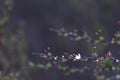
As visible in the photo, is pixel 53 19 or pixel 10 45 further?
pixel 53 19

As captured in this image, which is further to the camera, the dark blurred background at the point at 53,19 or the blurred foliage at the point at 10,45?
the dark blurred background at the point at 53,19

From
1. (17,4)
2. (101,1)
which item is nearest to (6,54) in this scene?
(17,4)

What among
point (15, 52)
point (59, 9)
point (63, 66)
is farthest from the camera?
point (59, 9)

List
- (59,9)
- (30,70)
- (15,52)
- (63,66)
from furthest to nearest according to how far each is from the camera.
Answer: (59,9) → (15,52) → (30,70) → (63,66)

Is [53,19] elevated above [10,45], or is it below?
above

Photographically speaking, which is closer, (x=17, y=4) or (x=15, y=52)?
(x=15, y=52)

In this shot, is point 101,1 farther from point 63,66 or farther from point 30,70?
point 63,66

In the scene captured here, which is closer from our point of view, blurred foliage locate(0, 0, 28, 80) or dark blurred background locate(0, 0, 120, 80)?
blurred foliage locate(0, 0, 28, 80)

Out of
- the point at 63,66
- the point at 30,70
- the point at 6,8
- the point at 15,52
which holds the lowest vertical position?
the point at 63,66
